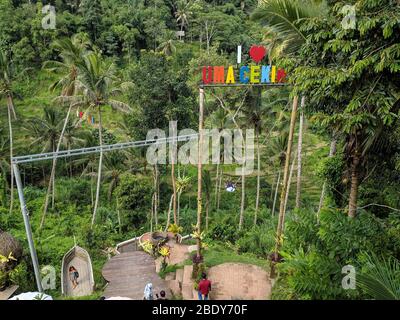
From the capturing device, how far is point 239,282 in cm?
1065

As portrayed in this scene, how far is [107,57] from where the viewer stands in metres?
42.1

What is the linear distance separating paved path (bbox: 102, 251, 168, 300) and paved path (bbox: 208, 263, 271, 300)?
5.06ft

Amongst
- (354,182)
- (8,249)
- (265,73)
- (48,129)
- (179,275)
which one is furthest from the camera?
(48,129)

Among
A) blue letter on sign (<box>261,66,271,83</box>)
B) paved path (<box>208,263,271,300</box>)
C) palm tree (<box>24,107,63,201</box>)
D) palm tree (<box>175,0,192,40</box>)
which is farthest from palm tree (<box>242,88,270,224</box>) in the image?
palm tree (<box>175,0,192,40</box>)

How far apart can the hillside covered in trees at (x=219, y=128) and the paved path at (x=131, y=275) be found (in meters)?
0.58

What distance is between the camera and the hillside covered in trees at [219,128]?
567cm

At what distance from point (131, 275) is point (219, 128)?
12.1m

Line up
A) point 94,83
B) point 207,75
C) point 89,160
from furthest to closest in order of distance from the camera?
point 89,160, point 94,83, point 207,75

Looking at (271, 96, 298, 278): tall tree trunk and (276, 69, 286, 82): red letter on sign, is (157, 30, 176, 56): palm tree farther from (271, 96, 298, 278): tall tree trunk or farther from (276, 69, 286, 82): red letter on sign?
(271, 96, 298, 278): tall tree trunk

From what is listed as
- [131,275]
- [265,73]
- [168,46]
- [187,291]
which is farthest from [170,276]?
[168,46]

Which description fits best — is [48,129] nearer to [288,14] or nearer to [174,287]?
[174,287]

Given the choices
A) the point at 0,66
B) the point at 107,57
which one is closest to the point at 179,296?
the point at 0,66

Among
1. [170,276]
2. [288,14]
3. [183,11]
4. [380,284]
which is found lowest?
[170,276]

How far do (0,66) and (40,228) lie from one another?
884cm
